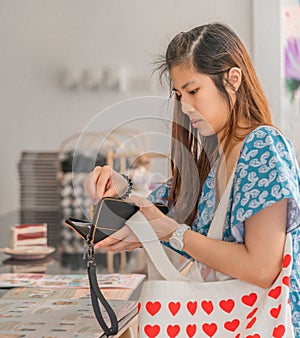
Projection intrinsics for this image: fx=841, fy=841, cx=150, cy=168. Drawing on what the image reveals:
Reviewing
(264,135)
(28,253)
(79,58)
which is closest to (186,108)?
(264,135)

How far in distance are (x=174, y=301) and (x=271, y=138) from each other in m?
0.29

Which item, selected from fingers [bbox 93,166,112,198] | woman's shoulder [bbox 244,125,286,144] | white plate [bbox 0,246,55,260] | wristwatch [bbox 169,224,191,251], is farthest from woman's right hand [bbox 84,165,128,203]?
white plate [bbox 0,246,55,260]

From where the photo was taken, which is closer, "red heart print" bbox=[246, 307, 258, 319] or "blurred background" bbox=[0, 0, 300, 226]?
"red heart print" bbox=[246, 307, 258, 319]

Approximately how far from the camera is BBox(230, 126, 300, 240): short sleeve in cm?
125

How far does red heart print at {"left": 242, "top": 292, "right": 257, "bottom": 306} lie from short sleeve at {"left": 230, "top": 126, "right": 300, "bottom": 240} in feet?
0.29

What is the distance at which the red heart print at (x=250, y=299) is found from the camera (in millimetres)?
1278

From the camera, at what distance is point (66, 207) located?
10.7ft

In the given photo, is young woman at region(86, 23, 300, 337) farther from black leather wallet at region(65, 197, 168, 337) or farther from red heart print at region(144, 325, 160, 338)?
red heart print at region(144, 325, 160, 338)

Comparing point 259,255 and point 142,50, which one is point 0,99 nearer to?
point 142,50

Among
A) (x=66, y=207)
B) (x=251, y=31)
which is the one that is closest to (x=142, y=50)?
(x=251, y=31)

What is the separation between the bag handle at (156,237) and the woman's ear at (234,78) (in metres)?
0.16

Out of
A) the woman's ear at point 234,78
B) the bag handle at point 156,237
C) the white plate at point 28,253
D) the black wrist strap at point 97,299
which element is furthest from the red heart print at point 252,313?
the white plate at point 28,253

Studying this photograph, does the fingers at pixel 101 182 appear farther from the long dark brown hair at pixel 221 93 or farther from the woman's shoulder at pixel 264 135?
the woman's shoulder at pixel 264 135

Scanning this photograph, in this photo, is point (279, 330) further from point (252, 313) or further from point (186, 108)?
point (186, 108)
